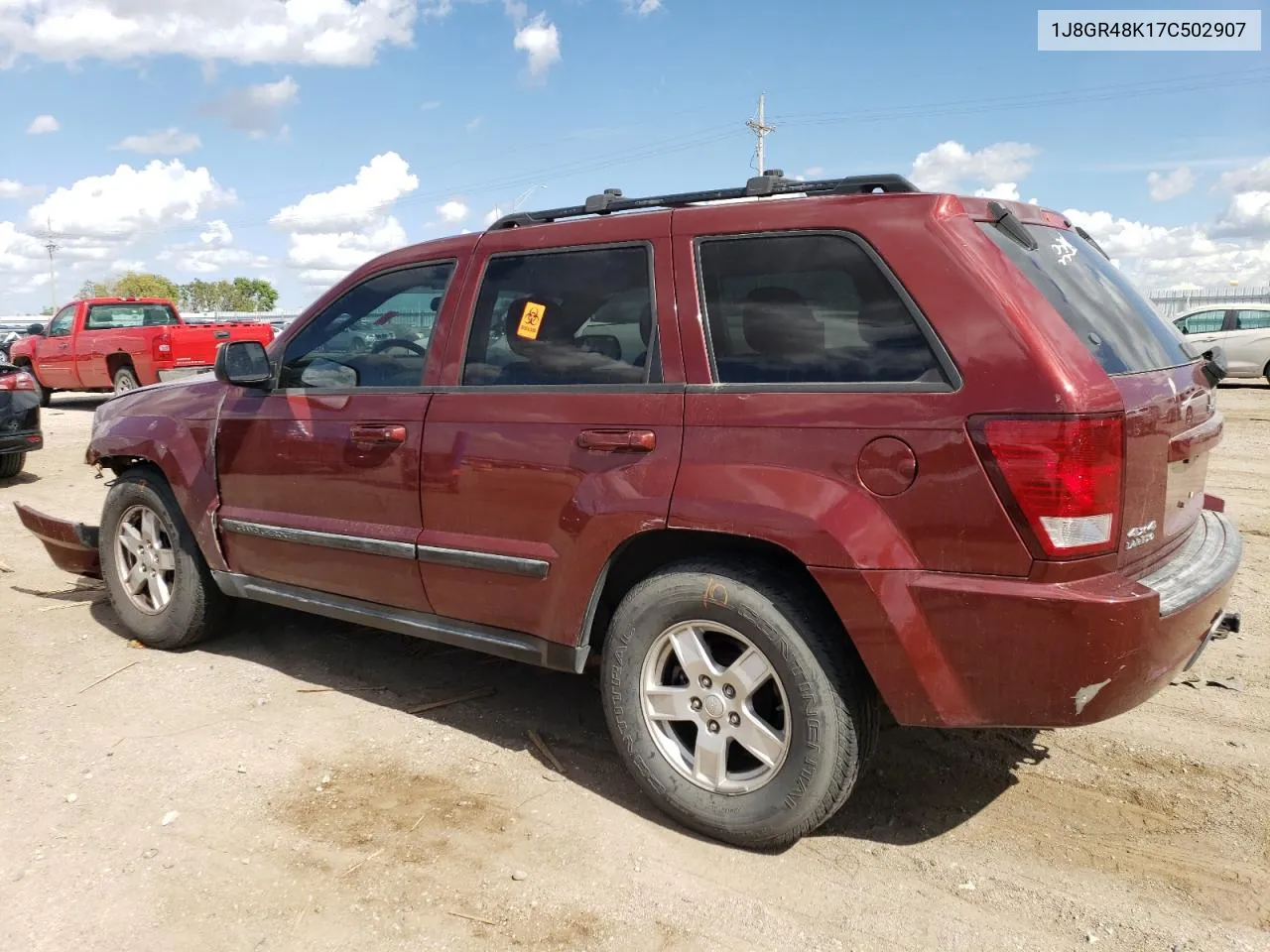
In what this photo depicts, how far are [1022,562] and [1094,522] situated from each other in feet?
0.66

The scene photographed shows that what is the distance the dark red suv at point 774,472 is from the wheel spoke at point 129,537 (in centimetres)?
132

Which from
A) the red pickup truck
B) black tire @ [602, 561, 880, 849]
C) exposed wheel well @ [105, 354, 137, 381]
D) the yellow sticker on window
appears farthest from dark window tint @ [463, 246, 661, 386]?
exposed wheel well @ [105, 354, 137, 381]

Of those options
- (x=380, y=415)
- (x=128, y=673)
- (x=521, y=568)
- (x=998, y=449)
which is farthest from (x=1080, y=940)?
(x=128, y=673)

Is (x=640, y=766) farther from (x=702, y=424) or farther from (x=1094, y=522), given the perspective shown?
(x=1094, y=522)

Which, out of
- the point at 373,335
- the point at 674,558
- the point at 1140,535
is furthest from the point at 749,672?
the point at 373,335

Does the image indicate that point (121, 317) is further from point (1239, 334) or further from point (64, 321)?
point (1239, 334)

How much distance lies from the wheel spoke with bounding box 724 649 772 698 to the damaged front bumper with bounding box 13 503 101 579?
3.78 m

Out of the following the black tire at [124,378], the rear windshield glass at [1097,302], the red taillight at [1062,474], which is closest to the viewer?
the red taillight at [1062,474]

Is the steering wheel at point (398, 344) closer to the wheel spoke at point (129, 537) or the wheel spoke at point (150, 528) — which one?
the wheel spoke at point (150, 528)

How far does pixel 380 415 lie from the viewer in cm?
376

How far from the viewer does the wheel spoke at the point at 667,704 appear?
3.07 metres

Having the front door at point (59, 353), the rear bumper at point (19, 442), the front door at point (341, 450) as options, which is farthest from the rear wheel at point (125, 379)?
the front door at point (341, 450)

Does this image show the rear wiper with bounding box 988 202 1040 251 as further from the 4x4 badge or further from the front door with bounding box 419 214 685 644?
the front door with bounding box 419 214 685 644

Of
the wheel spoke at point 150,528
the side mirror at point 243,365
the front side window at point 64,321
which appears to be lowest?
the wheel spoke at point 150,528
